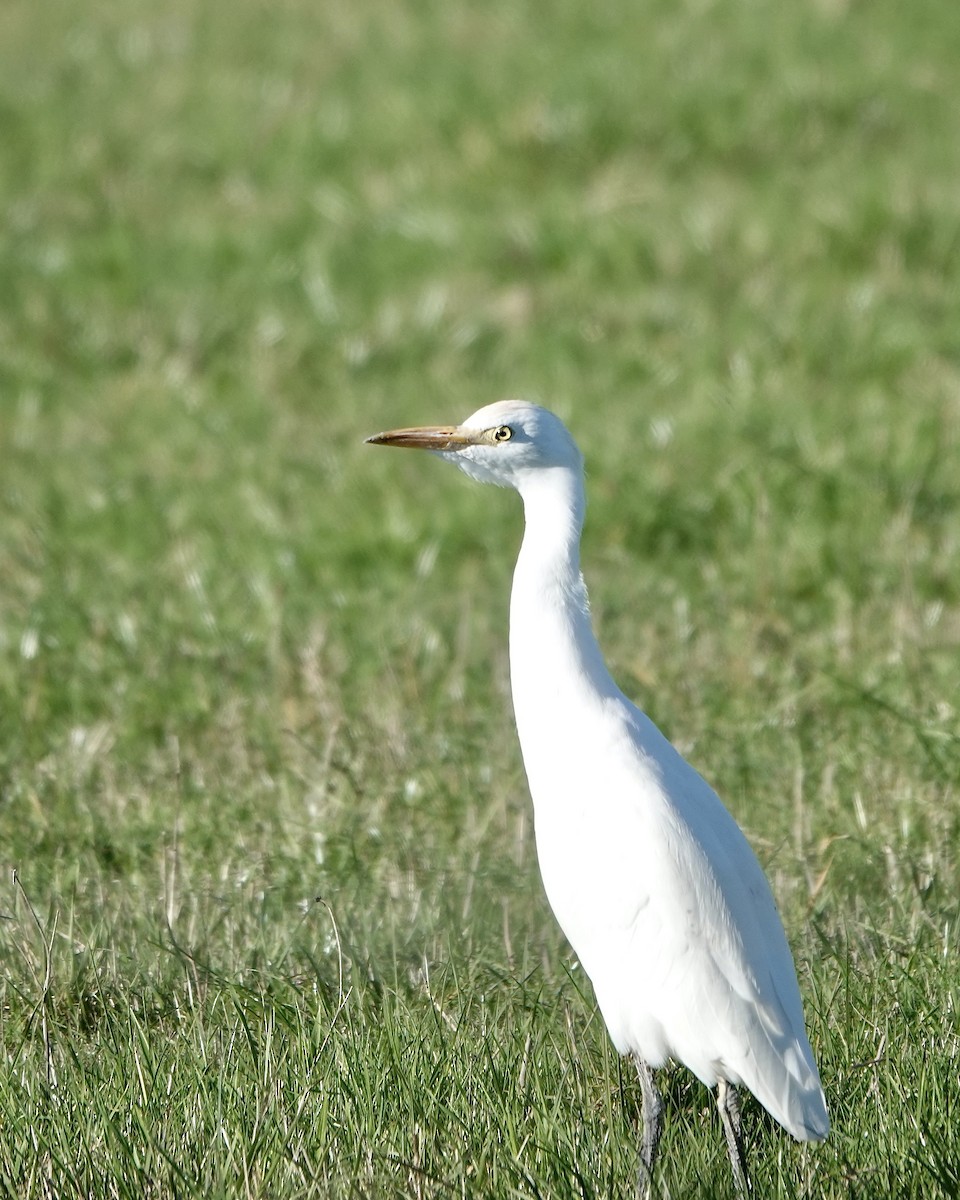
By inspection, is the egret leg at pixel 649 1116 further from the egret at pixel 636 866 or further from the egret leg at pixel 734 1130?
the egret leg at pixel 734 1130

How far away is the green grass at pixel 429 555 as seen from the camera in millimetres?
3123

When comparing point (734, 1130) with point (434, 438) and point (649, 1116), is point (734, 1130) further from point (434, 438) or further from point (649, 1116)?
point (434, 438)

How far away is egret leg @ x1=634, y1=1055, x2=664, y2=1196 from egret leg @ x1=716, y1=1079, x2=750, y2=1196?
0.11 metres

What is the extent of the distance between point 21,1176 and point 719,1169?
1151 millimetres

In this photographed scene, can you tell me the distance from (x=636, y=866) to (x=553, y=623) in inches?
19.6

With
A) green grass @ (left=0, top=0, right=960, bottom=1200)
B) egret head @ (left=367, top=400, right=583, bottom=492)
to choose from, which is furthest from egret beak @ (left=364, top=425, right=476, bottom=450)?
green grass @ (left=0, top=0, right=960, bottom=1200)

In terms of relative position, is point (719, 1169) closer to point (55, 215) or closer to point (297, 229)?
point (297, 229)

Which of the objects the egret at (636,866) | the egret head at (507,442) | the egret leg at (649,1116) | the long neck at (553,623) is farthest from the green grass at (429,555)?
the egret head at (507,442)

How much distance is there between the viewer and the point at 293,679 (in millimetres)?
5445

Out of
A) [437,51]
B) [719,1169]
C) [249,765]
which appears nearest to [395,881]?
[249,765]

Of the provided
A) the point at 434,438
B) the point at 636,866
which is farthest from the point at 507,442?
the point at 636,866

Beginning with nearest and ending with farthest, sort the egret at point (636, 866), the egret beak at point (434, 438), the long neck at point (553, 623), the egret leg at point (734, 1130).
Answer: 1. the egret leg at point (734, 1130)
2. the egret at point (636, 866)
3. the long neck at point (553, 623)
4. the egret beak at point (434, 438)

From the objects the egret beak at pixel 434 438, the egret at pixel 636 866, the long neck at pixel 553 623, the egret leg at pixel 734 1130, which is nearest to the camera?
the egret leg at pixel 734 1130

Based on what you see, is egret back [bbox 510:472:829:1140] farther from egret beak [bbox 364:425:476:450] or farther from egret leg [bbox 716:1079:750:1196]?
egret beak [bbox 364:425:476:450]
